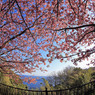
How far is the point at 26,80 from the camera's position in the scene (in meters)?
8.92

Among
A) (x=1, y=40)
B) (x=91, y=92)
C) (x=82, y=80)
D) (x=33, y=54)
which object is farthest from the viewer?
(x=33, y=54)

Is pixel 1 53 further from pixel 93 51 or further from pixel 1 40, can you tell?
pixel 93 51

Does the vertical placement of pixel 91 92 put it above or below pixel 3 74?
below

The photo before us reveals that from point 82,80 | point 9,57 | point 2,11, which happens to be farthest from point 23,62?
point 82,80

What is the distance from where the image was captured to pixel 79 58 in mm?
6242

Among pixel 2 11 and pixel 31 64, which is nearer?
pixel 2 11

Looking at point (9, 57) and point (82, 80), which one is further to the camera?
point (9, 57)

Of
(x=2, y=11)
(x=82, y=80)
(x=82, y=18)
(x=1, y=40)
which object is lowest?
(x=82, y=80)

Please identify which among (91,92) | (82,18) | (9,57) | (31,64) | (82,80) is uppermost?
(82,18)

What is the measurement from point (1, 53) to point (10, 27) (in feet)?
7.33

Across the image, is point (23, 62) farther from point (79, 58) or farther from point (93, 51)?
point (93, 51)

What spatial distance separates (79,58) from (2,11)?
6.19 meters

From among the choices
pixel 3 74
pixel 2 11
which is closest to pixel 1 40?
pixel 2 11

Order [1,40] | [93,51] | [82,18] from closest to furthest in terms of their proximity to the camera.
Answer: [82,18] < [93,51] < [1,40]
